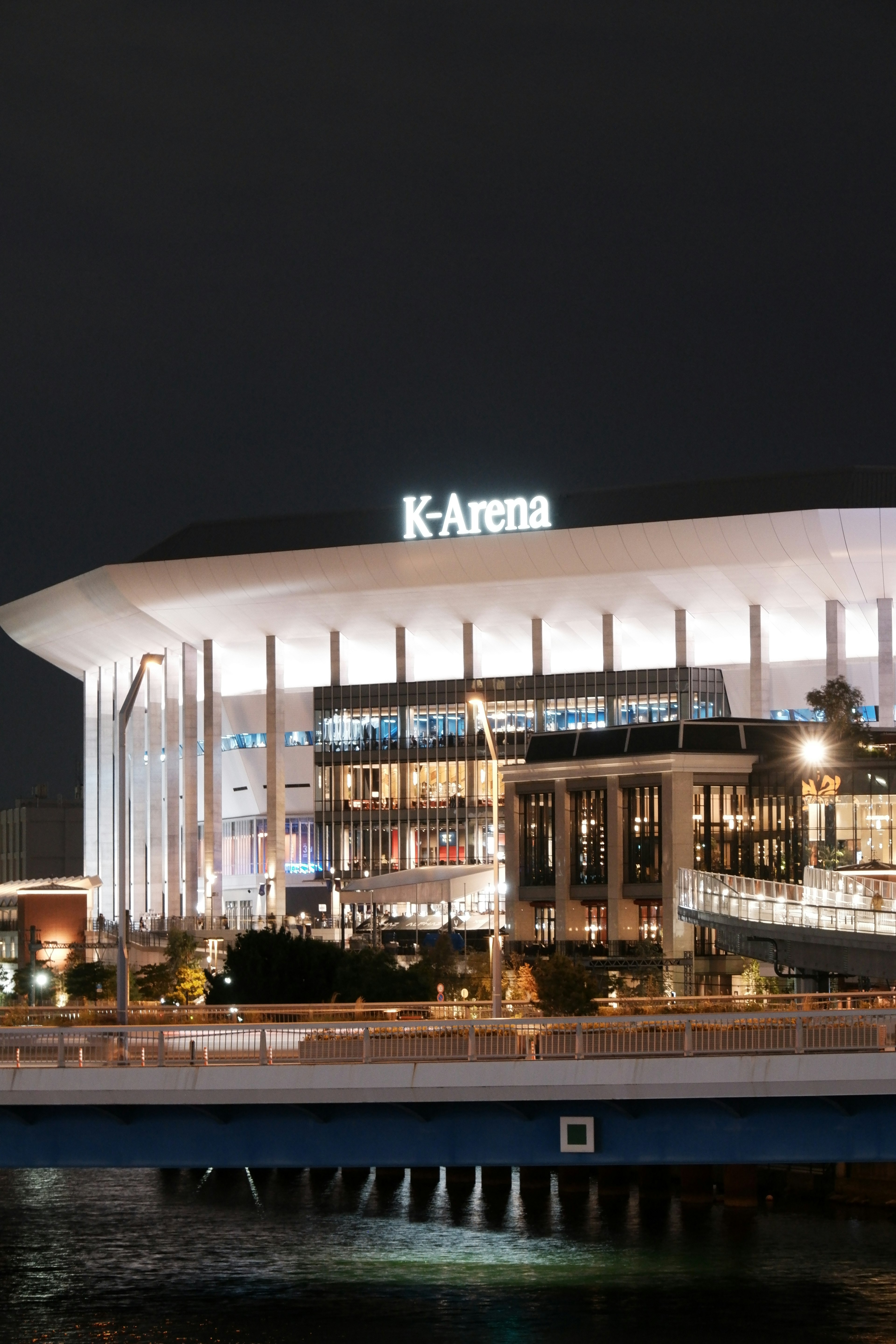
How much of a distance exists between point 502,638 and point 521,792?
42101mm

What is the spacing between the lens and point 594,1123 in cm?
3716

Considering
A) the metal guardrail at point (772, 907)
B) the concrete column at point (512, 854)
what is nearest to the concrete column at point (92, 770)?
the concrete column at point (512, 854)

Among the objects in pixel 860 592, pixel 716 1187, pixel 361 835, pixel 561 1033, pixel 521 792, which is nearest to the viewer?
pixel 561 1033

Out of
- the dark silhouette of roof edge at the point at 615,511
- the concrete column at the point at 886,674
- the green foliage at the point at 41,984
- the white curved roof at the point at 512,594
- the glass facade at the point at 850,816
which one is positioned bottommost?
the green foliage at the point at 41,984

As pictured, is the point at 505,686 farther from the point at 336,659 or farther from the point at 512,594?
the point at 336,659

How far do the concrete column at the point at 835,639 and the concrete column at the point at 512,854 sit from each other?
26273mm

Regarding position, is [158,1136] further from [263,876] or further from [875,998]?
[263,876]

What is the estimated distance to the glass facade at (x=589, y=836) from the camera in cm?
10394

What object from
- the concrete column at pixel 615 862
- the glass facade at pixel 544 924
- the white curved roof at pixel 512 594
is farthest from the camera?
the white curved roof at pixel 512 594

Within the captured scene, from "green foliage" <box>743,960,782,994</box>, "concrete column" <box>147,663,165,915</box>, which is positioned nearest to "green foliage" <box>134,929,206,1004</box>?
"green foliage" <box>743,960,782,994</box>

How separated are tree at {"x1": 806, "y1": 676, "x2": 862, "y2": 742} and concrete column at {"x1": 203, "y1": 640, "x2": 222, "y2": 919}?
2185 inches

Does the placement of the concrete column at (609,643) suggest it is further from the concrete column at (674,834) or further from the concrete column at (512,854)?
the concrete column at (674,834)

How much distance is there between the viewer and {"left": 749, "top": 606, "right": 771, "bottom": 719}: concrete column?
132000 mm

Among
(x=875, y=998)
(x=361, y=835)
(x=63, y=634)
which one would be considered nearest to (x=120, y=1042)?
(x=875, y=998)
